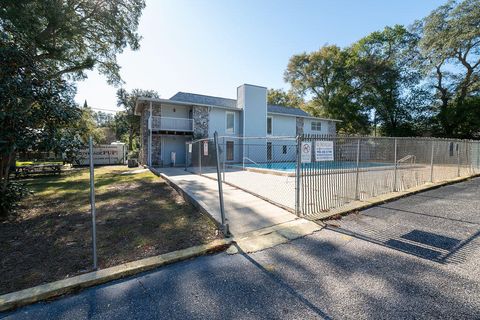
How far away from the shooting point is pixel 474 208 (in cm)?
549

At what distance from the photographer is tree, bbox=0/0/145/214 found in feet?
14.4

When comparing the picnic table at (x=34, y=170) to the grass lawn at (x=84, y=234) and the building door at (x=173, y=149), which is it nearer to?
the building door at (x=173, y=149)

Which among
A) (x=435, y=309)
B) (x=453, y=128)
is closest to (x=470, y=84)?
(x=453, y=128)

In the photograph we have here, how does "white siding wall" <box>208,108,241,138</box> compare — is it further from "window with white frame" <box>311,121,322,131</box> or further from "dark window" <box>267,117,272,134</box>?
"window with white frame" <box>311,121,322,131</box>

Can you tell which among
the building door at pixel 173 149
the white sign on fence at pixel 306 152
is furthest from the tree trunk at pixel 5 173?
the building door at pixel 173 149

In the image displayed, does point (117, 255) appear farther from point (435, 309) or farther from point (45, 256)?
point (435, 309)

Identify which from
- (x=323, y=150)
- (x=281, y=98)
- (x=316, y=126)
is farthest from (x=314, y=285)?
(x=281, y=98)

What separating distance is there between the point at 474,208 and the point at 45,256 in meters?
8.58

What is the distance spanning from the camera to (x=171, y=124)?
16.9 metres

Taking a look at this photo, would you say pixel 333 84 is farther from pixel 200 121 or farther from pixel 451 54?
pixel 200 121

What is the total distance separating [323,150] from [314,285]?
3168mm

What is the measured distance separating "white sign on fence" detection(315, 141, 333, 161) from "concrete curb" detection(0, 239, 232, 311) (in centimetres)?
282

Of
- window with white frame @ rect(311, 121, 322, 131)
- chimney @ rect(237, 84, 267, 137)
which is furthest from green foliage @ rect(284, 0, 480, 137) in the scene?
chimney @ rect(237, 84, 267, 137)

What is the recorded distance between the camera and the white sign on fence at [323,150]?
5026 mm
